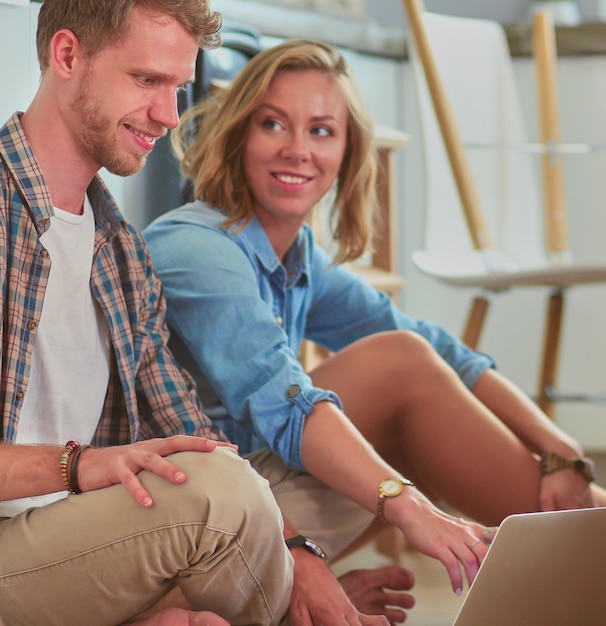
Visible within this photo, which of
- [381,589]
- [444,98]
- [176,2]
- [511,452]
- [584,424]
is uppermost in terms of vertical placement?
[176,2]

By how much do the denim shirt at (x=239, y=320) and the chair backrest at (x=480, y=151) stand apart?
77 cm

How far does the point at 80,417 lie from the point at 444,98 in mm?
1217

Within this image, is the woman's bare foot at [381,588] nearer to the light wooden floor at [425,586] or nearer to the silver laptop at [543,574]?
the light wooden floor at [425,586]

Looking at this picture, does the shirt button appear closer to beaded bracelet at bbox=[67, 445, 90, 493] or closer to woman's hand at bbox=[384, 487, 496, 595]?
woman's hand at bbox=[384, 487, 496, 595]

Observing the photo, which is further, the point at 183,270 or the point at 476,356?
the point at 476,356

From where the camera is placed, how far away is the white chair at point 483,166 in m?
2.14

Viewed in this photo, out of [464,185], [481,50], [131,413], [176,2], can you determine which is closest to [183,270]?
[131,413]

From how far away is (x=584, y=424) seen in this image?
8.98 feet

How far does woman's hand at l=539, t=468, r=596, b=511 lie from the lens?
1425mm

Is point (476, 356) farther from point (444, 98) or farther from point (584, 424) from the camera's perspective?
point (584, 424)

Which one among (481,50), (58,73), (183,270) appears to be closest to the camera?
(58,73)

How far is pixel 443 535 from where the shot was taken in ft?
3.73

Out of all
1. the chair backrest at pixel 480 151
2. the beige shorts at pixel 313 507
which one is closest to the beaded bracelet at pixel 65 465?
the beige shorts at pixel 313 507

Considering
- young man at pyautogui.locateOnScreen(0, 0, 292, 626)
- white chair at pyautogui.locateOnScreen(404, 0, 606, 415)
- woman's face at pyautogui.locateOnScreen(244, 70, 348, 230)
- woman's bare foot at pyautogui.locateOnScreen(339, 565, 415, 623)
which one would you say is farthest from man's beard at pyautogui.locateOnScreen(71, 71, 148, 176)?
white chair at pyautogui.locateOnScreen(404, 0, 606, 415)
